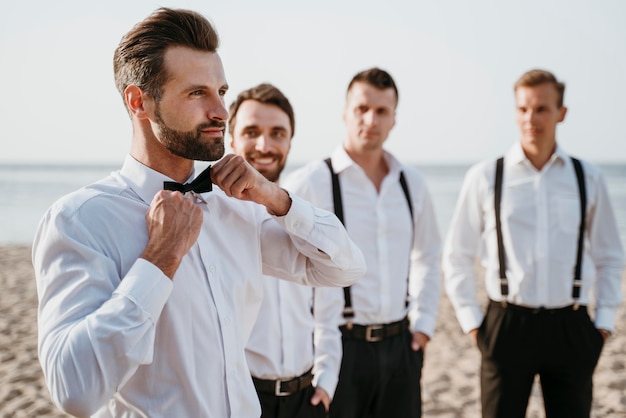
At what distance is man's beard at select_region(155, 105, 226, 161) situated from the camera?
1.55 metres

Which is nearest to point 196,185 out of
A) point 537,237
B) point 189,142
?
point 189,142

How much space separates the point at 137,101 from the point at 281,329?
3.76 feet

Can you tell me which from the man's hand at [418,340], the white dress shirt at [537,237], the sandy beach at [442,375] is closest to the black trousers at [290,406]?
the man's hand at [418,340]

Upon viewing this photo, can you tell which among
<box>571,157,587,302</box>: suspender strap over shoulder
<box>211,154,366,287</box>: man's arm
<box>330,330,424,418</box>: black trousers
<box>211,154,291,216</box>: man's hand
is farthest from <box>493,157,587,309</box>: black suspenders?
<box>211,154,291,216</box>: man's hand

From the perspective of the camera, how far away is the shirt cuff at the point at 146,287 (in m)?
1.30

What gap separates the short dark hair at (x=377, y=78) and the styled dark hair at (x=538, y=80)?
29.3 inches

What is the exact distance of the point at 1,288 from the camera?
8453mm

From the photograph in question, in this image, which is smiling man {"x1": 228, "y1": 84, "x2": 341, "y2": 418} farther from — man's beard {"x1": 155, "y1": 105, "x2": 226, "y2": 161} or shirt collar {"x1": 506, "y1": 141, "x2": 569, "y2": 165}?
shirt collar {"x1": 506, "y1": 141, "x2": 569, "y2": 165}

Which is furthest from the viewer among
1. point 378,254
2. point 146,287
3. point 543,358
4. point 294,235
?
point 543,358

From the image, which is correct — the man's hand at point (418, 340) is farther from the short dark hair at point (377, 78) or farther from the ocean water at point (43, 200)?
the ocean water at point (43, 200)

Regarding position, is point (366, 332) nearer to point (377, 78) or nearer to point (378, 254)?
point (378, 254)

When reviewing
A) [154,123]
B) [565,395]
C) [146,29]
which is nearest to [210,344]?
[154,123]

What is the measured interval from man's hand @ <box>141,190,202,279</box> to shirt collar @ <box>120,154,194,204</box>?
0.11 metres

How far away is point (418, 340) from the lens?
10.6 ft
